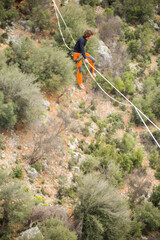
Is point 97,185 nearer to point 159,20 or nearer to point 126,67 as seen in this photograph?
point 126,67

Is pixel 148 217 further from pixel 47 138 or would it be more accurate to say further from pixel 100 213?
pixel 47 138

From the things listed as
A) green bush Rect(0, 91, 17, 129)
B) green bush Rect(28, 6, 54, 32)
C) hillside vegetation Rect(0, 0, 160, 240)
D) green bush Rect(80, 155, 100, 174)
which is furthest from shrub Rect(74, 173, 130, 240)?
green bush Rect(28, 6, 54, 32)

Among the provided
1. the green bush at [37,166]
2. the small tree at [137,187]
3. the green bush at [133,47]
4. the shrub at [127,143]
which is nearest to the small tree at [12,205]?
the green bush at [37,166]

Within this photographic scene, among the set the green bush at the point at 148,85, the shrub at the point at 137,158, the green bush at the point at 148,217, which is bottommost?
the green bush at the point at 148,217

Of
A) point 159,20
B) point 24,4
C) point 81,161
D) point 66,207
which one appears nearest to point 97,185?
point 66,207

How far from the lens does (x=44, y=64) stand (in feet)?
51.4

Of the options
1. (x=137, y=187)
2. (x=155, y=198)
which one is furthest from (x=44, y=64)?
(x=155, y=198)

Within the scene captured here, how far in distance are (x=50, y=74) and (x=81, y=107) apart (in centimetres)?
372

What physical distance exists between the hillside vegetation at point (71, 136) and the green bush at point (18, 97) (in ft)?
0.18

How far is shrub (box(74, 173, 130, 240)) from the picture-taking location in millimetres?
9953

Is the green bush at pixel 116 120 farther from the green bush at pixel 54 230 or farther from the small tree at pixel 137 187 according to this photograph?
the green bush at pixel 54 230

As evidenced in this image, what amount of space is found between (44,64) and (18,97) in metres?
4.13

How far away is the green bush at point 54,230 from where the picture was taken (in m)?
8.47

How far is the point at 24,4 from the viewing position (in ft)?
64.7
